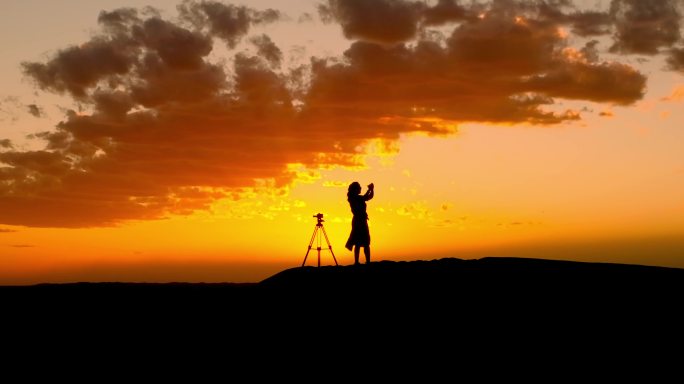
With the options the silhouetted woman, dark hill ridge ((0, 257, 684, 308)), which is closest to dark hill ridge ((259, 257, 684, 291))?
dark hill ridge ((0, 257, 684, 308))

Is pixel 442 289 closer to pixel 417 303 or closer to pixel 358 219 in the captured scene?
pixel 417 303

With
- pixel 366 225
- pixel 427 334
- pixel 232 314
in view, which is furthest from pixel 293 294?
pixel 427 334

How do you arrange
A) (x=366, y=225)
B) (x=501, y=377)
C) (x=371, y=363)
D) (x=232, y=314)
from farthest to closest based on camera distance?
(x=366, y=225)
(x=232, y=314)
(x=371, y=363)
(x=501, y=377)

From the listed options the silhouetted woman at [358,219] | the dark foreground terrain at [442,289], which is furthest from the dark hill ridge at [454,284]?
the silhouetted woman at [358,219]

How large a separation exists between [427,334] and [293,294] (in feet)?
18.4

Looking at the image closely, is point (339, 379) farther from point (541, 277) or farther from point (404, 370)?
point (541, 277)

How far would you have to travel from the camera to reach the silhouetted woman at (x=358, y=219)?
22766 millimetres

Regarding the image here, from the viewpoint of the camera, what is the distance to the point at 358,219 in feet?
75.2

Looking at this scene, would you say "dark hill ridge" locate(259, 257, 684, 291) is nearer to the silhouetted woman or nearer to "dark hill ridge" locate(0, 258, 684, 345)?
"dark hill ridge" locate(0, 258, 684, 345)

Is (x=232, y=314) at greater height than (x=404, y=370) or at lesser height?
greater

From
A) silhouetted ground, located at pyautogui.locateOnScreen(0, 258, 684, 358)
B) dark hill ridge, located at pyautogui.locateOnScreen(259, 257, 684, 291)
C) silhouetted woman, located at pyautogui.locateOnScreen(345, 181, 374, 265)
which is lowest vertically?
silhouetted ground, located at pyautogui.locateOnScreen(0, 258, 684, 358)

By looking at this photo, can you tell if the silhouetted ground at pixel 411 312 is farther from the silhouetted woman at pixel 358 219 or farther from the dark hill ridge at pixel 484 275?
the silhouetted woman at pixel 358 219

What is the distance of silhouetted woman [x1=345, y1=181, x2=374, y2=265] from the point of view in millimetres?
22766

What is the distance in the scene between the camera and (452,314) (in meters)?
16.6
